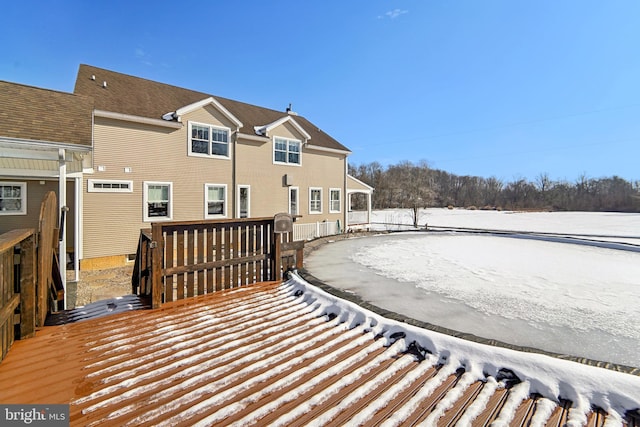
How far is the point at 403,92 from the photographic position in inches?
830

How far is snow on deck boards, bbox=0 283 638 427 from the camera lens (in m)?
1.76

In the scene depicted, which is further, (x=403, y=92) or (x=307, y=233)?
(x=403, y=92)

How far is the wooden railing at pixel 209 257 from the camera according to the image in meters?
3.72

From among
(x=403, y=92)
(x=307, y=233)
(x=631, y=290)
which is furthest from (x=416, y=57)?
(x=631, y=290)

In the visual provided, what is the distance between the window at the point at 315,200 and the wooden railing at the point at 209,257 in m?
10.5

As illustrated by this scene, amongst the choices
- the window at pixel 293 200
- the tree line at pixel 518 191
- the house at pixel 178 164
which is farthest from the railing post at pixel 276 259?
the tree line at pixel 518 191

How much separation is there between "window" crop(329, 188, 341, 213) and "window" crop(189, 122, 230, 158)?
6299 millimetres

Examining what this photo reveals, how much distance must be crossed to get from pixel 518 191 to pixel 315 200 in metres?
45.2

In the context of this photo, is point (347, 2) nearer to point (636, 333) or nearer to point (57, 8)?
point (57, 8)

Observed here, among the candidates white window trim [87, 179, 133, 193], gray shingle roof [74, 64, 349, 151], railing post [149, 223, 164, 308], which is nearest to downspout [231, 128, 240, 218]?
gray shingle roof [74, 64, 349, 151]

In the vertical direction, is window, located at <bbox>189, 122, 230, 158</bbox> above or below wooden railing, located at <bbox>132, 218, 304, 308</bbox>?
above

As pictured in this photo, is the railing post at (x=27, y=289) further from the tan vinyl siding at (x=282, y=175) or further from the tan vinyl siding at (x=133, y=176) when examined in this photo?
the tan vinyl siding at (x=282, y=175)

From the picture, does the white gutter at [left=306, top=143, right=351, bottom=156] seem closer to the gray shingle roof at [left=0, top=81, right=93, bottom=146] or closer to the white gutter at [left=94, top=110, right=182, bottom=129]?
the white gutter at [left=94, top=110, right=182, bottom=129]

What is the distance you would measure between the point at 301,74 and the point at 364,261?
15012 millimetres
